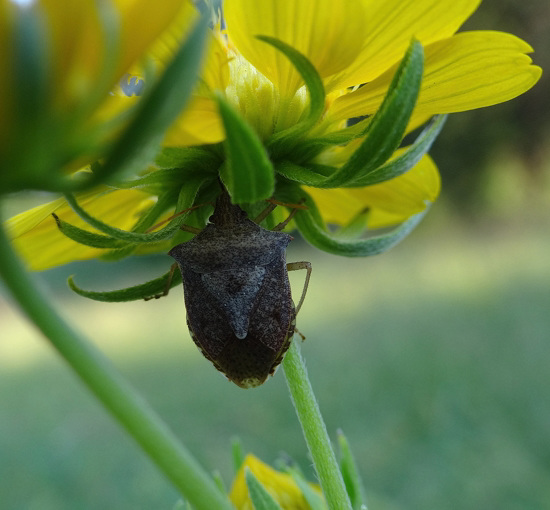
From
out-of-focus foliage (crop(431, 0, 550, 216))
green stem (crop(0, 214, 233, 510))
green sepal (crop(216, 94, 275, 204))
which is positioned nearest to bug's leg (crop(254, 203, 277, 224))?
green sepal (crop(216, 94, 275, 204))

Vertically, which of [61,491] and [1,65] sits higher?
[1,65]

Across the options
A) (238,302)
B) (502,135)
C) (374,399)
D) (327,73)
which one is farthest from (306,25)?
(502,135)

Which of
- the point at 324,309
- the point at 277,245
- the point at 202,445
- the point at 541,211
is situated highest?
the point at 277,245

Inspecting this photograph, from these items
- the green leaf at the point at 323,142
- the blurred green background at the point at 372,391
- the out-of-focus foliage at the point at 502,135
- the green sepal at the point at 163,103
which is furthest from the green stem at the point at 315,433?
the out-of-focus foliage at the point at 502,135

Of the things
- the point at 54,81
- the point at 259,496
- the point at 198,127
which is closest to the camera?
the point at 54,81

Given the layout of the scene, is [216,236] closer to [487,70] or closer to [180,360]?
[487,70]

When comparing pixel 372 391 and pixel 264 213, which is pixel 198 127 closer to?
pixel 264 213

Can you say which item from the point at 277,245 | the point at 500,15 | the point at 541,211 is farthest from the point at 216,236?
the point at 500,15
